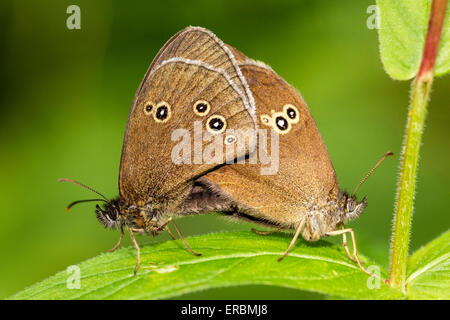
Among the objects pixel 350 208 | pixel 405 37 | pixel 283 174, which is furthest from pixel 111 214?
pixel 405 37

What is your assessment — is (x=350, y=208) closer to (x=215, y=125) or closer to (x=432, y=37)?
(x=215, y=125)

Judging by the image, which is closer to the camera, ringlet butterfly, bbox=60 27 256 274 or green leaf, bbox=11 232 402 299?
green leaf, bbox=11 232 402 299

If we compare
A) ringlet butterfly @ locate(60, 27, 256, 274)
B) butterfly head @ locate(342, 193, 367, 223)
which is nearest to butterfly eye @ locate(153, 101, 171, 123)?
ringlet butterfly @ locate(60, 27, 256, 274)

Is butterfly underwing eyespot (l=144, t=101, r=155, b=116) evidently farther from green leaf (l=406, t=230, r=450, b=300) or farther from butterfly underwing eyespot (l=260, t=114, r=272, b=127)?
green leaf (l=406, t=230, r=450, b=300)

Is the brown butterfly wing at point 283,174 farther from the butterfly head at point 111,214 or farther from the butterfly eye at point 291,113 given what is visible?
the butterfly head at point 111,214

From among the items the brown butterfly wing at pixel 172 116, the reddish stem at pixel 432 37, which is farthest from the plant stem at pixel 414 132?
the brown butterfly wing at pixel 172 116
